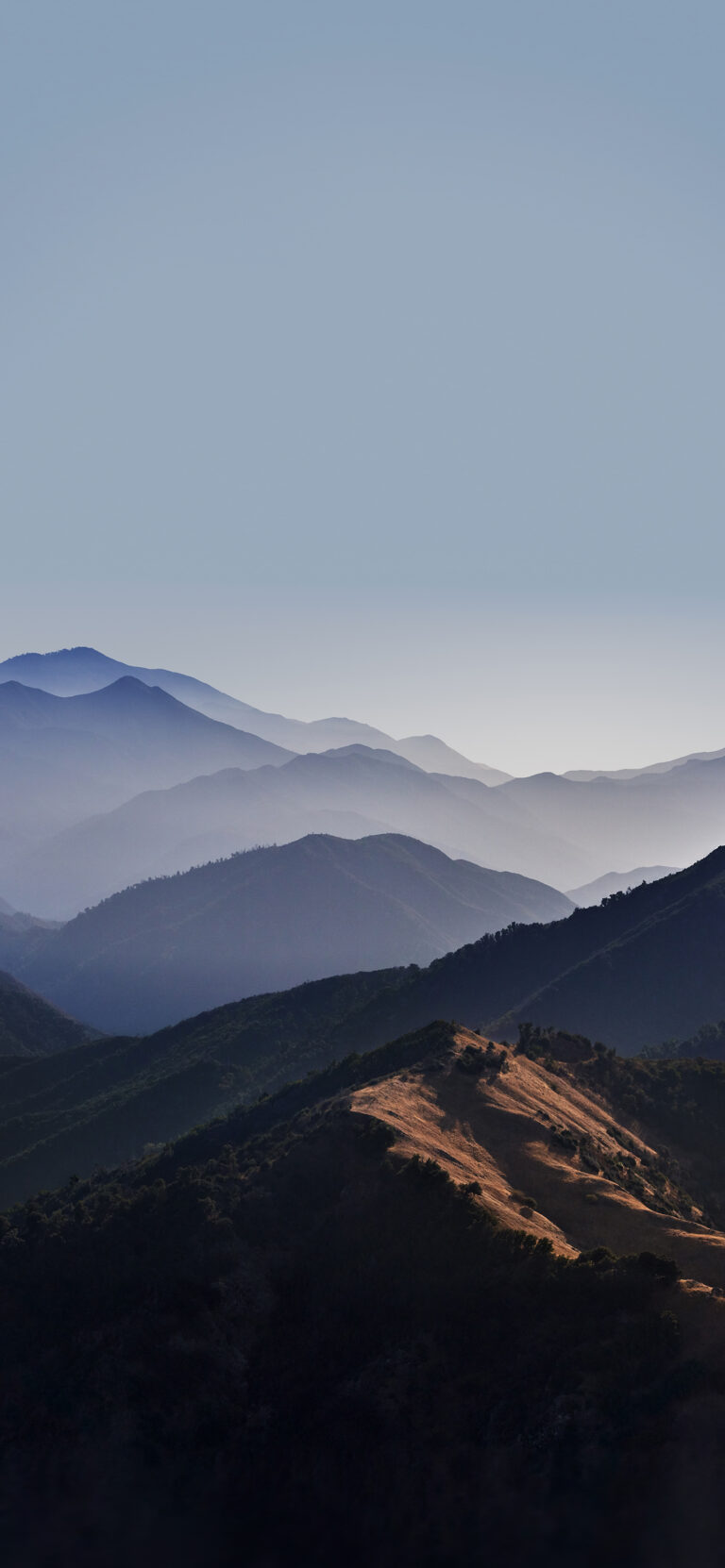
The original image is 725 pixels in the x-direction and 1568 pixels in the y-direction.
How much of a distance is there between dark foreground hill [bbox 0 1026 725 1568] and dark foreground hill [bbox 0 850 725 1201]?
264ft

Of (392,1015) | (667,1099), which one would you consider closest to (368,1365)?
(667,1099)

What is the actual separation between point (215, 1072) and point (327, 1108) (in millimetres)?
88203

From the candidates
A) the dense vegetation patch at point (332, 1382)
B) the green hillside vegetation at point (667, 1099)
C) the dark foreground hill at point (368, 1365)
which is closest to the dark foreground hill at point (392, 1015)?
the green hillside vegetation at point (667, 1099)

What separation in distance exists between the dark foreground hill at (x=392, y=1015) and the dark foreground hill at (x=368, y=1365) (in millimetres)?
80371

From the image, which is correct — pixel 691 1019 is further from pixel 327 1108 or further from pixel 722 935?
pixel 327 1108

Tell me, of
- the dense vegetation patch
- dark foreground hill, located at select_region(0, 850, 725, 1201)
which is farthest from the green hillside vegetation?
dark foreground hill, located at select_region(0, 850, 725, 1201)

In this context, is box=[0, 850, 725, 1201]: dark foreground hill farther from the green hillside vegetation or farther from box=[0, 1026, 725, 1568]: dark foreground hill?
box=[0, 1026, 725, 1568]: dark foreground hill

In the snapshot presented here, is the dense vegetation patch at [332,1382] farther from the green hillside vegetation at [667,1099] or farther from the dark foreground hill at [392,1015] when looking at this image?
the dark foreground hill at [392,1015]

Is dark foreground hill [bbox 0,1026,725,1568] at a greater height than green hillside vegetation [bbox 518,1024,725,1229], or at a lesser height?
lesser

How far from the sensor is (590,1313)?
145 ft

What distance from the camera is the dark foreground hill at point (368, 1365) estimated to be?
3756 centimetres

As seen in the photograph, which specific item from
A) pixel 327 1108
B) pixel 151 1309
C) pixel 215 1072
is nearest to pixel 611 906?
pixel 215 1072

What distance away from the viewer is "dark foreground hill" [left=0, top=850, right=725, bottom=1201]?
144125 millimetres

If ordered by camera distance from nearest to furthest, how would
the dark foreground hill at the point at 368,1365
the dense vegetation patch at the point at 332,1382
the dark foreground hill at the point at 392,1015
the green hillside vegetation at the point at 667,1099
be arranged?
1. the dark foreground hill at the point at 368,1365
2. the dense vegetation patch at the point at 332,1382
3. the green hillside vegetation at the point at 667,1099
4. the dark foreground hill at the point at 392,1015
